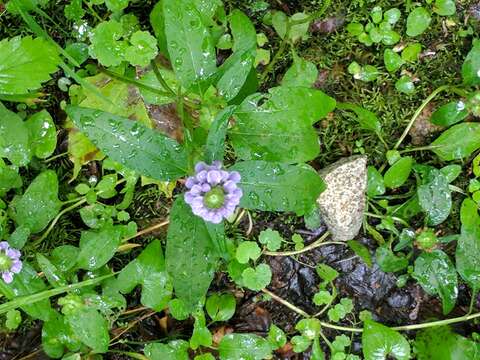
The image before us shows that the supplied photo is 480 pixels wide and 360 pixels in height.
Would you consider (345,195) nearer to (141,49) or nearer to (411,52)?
(411,52)

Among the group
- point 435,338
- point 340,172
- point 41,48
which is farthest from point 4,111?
point 435,338

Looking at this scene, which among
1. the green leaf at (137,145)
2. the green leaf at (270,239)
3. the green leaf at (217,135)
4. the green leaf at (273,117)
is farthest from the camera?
the green leaf at (270,239)

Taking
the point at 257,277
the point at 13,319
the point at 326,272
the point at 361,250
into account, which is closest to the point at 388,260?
the point at 361,250

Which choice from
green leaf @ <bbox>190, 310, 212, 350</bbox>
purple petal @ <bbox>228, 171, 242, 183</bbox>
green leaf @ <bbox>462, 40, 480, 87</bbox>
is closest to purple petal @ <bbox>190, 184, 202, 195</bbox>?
purple petal @ <bbox>228, 171, 242, 183</bbox>

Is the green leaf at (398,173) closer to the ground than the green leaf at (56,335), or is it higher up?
higher up

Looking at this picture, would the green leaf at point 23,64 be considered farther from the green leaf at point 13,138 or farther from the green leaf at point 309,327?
the green leaf at point 309,327

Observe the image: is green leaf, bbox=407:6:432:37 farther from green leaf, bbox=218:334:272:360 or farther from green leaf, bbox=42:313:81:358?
green leaf, bbox=42:313:81:358

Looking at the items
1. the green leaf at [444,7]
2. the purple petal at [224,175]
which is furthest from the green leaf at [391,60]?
the purple petal at [224,175]
